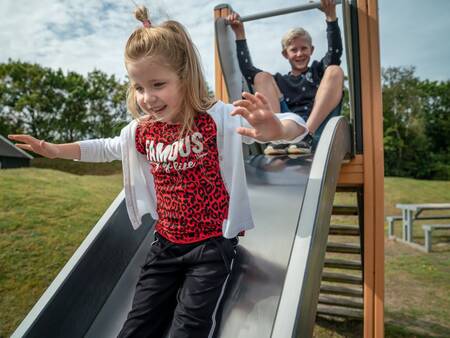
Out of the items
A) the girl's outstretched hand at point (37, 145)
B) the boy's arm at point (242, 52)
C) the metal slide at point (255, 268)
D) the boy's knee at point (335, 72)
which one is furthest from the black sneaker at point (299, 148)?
the girl's outstretched hand at point (37, 145)

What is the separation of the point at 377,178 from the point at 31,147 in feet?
5.52

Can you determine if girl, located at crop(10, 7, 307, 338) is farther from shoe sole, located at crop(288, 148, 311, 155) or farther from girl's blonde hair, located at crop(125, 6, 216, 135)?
shoe sole, located at crop(288, 148, 311, 155)

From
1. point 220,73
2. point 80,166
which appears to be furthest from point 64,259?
point 80,166

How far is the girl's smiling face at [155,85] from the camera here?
45.6 inches

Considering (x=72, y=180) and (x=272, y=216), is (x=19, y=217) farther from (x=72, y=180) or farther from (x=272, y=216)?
(x=272, y=216)

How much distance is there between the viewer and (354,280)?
273 centimetres

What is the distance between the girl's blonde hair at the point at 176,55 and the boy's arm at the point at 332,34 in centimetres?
133

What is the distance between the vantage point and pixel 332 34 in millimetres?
2330

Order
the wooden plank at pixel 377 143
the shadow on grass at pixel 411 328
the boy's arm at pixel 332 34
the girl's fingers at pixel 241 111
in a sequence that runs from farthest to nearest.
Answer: the shadow on grass at pixel 411 328 < the boy's arm at pixel 332 34 < the wooden plank at pixel 377 143 < the girl's fingers at pixel 241 111

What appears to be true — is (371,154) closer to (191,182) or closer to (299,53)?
(299,53)

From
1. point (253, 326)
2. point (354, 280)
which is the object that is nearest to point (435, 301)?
point (354, 280)

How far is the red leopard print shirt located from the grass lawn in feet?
7.11

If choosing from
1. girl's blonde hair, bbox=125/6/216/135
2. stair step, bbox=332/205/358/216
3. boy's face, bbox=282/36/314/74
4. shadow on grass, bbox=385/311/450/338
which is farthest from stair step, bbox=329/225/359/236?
girl's blonde hair, bbox=125/6/216/135

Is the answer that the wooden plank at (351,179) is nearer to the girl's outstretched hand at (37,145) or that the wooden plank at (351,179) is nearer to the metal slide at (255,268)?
the metal slide at (255,268)
